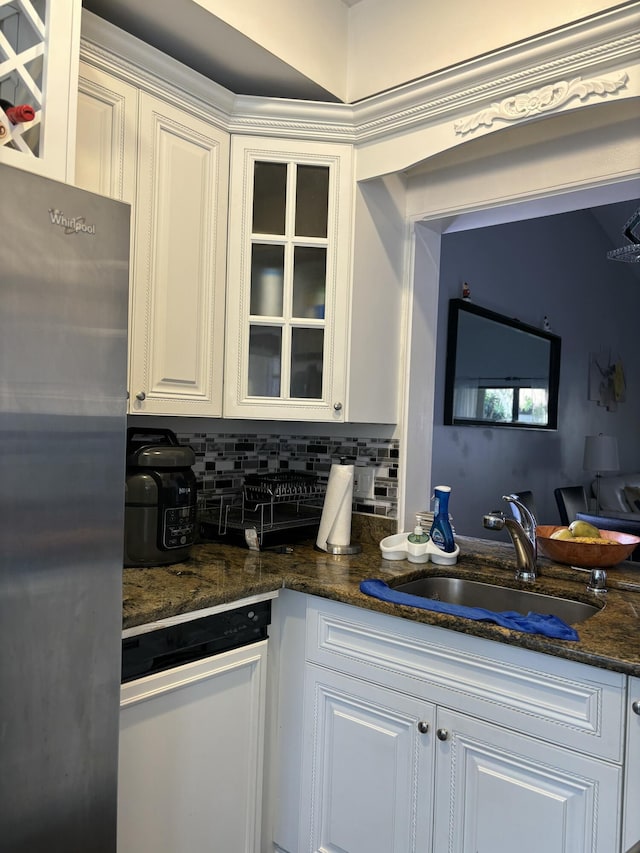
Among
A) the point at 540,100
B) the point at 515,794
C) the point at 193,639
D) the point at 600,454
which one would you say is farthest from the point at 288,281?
the point at 600,454

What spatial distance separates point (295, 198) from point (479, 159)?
0.62 meters

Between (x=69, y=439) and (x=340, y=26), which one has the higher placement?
(x=340, y=26)

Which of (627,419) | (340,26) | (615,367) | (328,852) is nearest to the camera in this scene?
(328,852)

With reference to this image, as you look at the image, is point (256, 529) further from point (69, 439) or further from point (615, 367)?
point (615, 367)

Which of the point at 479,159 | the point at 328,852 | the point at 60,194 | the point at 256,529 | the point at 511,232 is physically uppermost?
the point at 511,232

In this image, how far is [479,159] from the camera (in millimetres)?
2115

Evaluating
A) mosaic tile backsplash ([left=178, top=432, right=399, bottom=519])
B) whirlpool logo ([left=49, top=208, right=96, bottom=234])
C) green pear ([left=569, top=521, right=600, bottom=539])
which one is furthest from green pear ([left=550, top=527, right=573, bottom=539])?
whirlpool logo ([left=49, top=208, right=96, bottom=234])

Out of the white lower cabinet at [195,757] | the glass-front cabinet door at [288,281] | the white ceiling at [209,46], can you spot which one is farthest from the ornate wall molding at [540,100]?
the white lower cabinet at [195,757]

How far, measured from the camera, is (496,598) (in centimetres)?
197

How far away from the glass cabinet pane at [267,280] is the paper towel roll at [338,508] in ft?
1.89

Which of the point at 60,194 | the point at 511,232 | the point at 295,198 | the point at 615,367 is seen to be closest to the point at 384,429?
the point at 295,198

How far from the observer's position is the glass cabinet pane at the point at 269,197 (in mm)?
2066

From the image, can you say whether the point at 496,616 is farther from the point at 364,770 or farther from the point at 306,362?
the point at 306,362

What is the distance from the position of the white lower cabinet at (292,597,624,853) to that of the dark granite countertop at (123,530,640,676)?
0.14 ft
